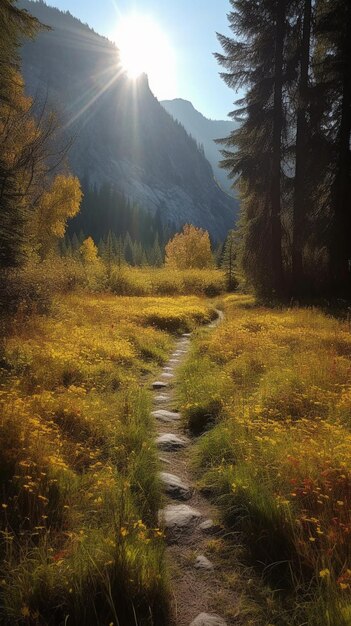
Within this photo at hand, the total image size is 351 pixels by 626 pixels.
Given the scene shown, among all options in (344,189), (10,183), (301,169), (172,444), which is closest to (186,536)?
(172,444)

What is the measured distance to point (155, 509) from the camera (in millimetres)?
3797

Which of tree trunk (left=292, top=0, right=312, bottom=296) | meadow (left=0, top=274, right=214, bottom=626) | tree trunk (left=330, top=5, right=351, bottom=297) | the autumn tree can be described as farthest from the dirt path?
the autumn tree

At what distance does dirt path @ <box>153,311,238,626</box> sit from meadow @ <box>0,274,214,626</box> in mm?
196

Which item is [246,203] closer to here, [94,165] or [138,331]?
[138,331]

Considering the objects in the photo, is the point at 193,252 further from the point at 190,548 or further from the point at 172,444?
the point at 190,548

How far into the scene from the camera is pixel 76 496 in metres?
3.53

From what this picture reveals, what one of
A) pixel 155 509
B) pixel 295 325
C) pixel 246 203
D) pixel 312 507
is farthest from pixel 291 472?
pixel 246 203

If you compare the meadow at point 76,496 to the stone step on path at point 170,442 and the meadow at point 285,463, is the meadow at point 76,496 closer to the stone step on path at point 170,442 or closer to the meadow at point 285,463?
the stone step on path at point 170,442

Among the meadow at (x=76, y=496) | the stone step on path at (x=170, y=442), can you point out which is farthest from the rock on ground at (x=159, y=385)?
the stone step on path at (x=170, y=442)

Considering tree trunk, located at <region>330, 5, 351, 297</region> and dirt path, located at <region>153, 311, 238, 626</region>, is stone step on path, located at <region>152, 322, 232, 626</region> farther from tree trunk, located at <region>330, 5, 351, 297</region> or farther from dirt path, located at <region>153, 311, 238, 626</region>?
tree trunk, located at <region>330, 5, 351, 297</region>

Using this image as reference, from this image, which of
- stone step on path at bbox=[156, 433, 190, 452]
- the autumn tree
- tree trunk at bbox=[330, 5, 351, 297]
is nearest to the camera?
stone step on path at bbox=[156, 433, 190, 452]

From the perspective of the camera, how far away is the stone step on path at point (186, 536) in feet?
8.74

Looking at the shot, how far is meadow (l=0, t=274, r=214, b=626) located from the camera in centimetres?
243

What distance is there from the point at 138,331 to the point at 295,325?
5.26m
